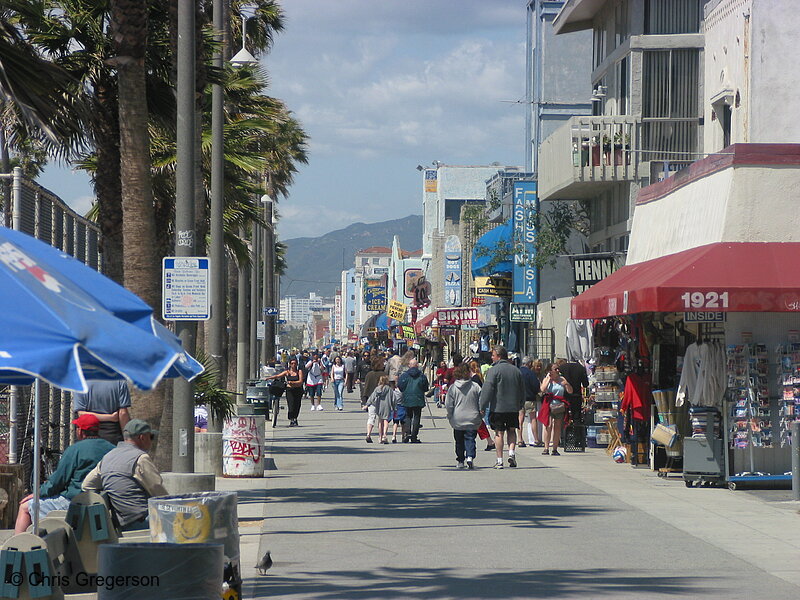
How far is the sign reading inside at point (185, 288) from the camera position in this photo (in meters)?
12.4

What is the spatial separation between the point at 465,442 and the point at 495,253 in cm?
2088

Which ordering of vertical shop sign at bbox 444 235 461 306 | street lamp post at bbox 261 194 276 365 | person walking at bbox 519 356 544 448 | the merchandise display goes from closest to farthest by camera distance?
Answer: the merchandise display < person walking at bbox 519 356 544 448 < street lamp post at bbox 261 194 276 365 < vertical shop sign at bbox 444 235 461 306

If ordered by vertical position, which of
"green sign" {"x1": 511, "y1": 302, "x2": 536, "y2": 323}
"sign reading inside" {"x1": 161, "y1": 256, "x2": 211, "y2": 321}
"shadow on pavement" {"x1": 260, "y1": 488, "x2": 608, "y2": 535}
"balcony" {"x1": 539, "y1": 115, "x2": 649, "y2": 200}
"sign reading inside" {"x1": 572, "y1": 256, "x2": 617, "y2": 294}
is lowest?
"shadow on pavement" {"x1": 260, "y1": 488, "x2": 608, "y2": 535}

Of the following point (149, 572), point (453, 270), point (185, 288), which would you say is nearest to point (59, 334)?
point (149, 572)

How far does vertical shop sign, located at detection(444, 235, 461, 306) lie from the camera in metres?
68.2

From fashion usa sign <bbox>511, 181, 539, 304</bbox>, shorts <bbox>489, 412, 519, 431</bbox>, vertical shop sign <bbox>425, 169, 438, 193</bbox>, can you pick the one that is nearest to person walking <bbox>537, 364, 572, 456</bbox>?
shorts <bbox>489, 412, 519, 431</bbox>

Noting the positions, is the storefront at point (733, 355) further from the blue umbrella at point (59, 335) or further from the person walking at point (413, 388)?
the blue umbrella at point (59, 335)

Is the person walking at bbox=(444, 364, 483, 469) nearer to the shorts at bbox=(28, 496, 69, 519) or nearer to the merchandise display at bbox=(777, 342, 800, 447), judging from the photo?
the merchandise display at bbox=(777, 342, 800, 447)

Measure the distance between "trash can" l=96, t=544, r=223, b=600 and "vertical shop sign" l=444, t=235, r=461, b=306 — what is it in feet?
200

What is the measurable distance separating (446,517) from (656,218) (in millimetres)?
10101

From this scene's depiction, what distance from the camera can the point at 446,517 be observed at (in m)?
14.3

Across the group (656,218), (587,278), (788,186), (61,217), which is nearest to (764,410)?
(788,186)

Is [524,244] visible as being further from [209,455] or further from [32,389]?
[32,389]

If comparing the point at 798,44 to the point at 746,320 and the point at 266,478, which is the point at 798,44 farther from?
the point at 266,478
